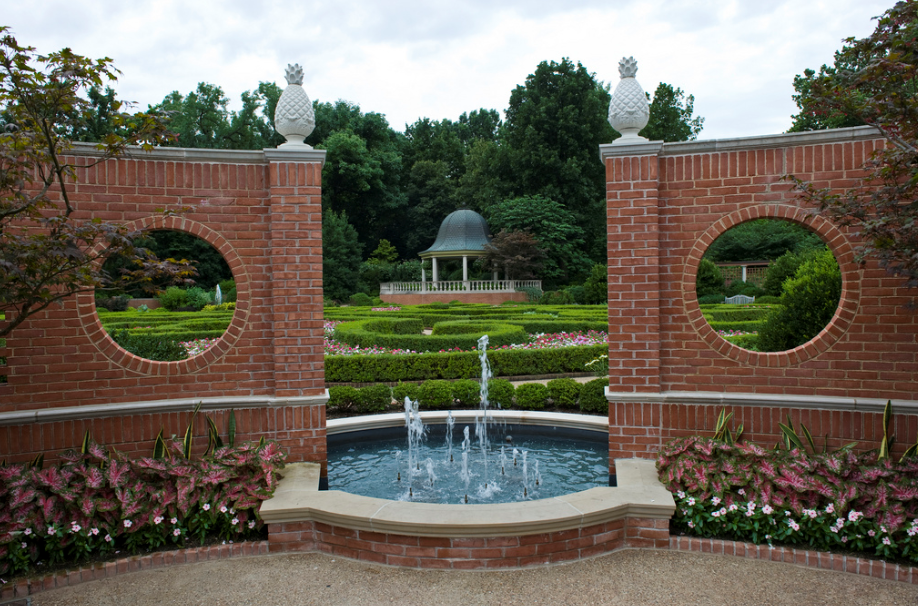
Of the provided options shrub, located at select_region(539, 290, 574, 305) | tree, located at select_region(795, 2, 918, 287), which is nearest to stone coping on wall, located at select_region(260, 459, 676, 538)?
tree, located at select_region(795, 2, 918, 287)

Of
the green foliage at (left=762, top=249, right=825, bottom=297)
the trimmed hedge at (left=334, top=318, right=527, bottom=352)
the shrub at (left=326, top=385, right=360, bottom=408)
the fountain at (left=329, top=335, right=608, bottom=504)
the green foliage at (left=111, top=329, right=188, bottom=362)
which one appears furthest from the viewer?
the green foliage at (left=762, top=249, right=825, bottom=297)

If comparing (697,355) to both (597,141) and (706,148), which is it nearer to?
(706,148)

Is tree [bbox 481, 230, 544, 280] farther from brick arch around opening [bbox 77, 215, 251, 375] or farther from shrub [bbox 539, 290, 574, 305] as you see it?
brick arch around opening [bbox 77, 215, 251, 375]

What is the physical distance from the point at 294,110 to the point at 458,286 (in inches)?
1067

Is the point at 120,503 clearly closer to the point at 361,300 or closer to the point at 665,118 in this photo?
the point at 361,300

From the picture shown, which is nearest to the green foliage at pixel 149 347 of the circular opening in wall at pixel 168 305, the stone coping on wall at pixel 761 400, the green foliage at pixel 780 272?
the circular opening in wall at pixel 168 305

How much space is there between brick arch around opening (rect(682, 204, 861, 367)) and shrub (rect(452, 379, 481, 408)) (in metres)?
3.70

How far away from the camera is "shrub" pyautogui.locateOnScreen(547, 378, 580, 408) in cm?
765

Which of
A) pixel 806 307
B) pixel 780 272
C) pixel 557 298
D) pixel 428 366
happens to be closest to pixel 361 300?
pixel 557 298

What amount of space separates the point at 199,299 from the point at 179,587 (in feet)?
81.7

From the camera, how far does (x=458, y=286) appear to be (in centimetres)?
3175

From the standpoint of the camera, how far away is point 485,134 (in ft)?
187

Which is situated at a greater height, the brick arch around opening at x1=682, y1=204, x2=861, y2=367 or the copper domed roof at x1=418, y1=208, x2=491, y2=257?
the copper domed roof at x1=418, y1=208, x2=491, y2=257

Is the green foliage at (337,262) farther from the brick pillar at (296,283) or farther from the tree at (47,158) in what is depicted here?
the tree at (47,158)
